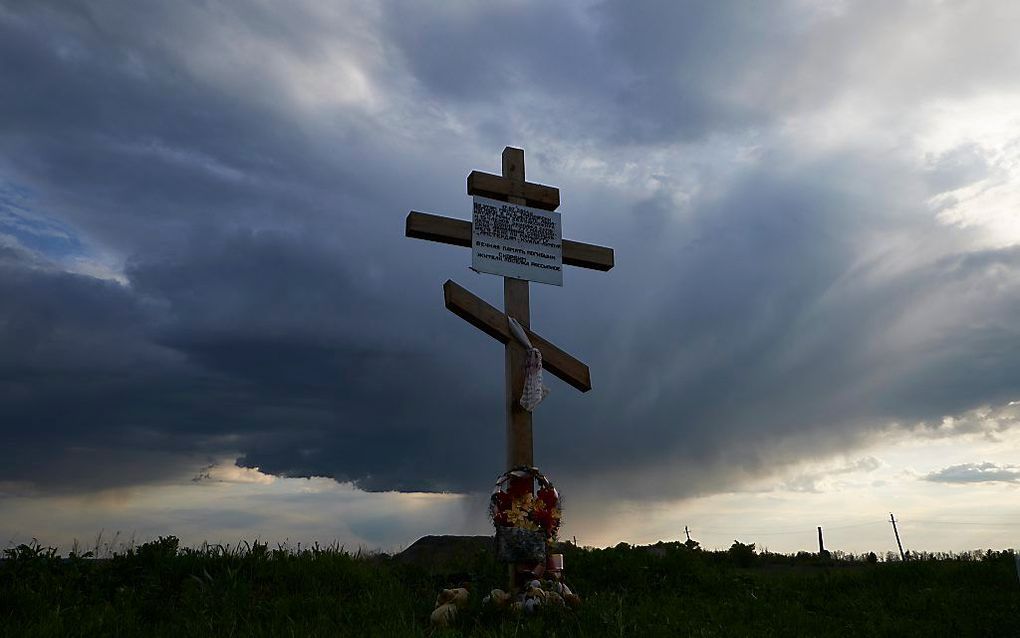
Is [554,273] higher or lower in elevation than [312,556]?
higher

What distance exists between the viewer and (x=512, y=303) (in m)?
10.8

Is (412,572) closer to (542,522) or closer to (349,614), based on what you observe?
(542,522)

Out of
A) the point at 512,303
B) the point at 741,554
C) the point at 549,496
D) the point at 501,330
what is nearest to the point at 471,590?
the point at 549,496

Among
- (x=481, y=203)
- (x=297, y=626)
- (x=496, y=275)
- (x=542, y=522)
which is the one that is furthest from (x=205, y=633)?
(x=481, y=203)

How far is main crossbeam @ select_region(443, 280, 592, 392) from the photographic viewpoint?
33.2 feet

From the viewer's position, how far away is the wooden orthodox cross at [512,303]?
10156 millimetres

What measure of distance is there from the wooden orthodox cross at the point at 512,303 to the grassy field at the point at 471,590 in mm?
2184

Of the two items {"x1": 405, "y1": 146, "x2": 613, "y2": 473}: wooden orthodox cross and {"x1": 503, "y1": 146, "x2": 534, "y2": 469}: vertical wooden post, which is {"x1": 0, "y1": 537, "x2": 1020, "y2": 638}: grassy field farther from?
{"x1": 405, "y1": 146, "x2": 613, "y2": 473}: wooden orthodox cross

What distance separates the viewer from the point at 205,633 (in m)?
6.89

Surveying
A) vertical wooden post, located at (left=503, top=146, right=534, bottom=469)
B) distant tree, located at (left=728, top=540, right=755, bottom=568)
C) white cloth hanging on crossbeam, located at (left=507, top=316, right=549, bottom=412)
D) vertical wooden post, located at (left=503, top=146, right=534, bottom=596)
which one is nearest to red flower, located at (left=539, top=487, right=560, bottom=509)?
vertical wooden post, located at (left=503, top=146, right=534, bottom=596)

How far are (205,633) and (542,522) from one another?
398 centimetres

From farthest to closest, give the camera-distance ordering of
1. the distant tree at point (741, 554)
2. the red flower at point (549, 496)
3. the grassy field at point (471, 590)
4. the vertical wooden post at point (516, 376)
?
1. the distant tree at point (741, 554)
2. the vertical wooden post at point (516, 376)
3. the red flower at point (549, 496)
4. the grassy field at point (471, 590)

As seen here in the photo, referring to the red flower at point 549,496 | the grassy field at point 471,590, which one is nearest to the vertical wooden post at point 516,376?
the red flower at point 549,496

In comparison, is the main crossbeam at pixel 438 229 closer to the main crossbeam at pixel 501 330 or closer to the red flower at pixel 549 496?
the main crossbeam at pixel 501 330
